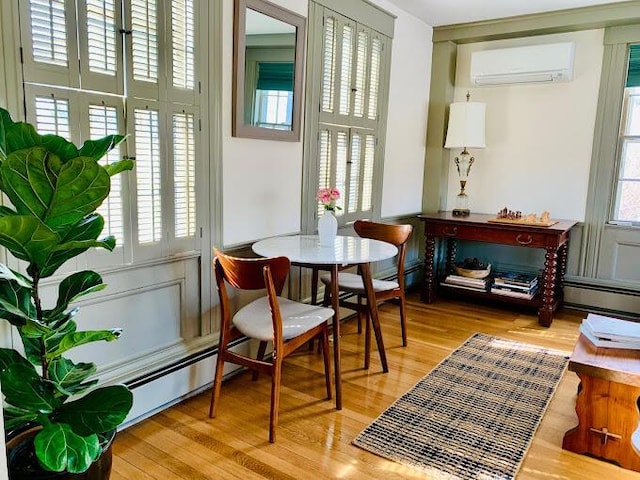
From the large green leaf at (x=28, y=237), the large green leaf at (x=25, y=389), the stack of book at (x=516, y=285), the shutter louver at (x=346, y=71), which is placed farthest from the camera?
the stack of book at (x=516, y=285)

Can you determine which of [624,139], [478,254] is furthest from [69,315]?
[624,139]

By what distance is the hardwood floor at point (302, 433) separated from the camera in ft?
6.41

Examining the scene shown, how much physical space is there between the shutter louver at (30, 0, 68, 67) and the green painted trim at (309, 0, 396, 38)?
1683mm

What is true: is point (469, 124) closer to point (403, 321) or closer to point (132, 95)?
point (403, 321)

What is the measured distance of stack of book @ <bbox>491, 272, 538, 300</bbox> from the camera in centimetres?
396

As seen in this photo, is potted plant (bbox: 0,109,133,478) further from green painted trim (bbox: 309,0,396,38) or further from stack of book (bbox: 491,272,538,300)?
stack of book (bbox: 491,272,538,300)

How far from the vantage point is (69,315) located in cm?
151

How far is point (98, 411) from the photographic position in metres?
1.43

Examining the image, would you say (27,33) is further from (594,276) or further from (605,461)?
(594,276)

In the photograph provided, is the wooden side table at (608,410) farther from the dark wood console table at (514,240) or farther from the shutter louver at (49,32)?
the shutter louver at (49,32)

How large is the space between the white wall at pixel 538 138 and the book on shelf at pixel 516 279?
1.94ft

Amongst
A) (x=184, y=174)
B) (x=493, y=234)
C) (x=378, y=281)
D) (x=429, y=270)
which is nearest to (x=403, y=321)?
(x=378, y=281)

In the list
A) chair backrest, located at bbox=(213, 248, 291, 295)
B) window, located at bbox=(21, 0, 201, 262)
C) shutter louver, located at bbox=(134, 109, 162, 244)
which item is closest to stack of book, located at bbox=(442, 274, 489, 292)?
chair backrest, located at bbox=(213, 248, 291, 295)

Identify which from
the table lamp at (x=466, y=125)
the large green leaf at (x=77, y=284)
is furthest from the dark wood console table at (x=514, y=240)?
the large green leaf at (x=77, y=284)
